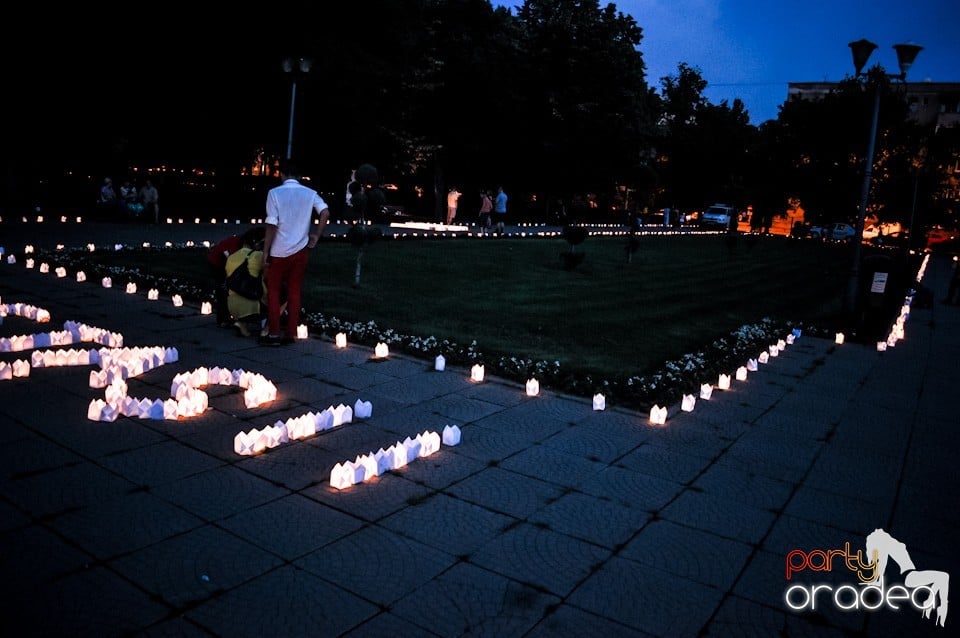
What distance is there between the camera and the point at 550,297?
1378cm

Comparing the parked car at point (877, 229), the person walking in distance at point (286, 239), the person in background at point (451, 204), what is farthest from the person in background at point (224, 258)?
the parked car at point (877, 229)

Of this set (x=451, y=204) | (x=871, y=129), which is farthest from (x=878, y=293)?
(x=451, y=204)

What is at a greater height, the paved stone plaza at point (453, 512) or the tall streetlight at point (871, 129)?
the tall streetlight at point (871, 129)

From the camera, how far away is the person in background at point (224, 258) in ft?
28.3

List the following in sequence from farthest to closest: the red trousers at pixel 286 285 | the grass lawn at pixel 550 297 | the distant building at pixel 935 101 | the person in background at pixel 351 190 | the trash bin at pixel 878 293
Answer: the distant building at pixel 935 101, the person in background at pixel 351 190, the trash bin at pixel 878 293, the grass lawn at pixel 550 297, the red trousers at pixel 286 285

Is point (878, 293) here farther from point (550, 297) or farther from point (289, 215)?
point (289, 215)

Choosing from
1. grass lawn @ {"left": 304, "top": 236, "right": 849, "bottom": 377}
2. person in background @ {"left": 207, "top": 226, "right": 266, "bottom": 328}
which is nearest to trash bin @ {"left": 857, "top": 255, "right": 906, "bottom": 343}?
grass lawn @ {"left": 304, "top": 236, "right": 849, "bottom": 377}

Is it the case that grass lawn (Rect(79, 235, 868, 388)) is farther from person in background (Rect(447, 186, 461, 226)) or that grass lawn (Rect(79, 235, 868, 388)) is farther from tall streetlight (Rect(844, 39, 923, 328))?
person in background (Rect(447, 186, 461, 226))

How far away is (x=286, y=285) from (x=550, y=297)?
6745 millimetres

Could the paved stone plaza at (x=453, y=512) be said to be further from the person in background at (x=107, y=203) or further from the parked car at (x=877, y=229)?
the parked car at (x=877, y=229)

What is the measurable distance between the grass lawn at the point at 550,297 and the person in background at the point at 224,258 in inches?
64.8

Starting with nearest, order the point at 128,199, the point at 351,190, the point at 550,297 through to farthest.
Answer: the point at 550,297 → the point at 351,190 → the point at 128,199

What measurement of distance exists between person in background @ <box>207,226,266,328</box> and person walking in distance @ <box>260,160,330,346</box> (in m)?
A: 0.72

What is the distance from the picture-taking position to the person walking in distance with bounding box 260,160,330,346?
7.81 metres
